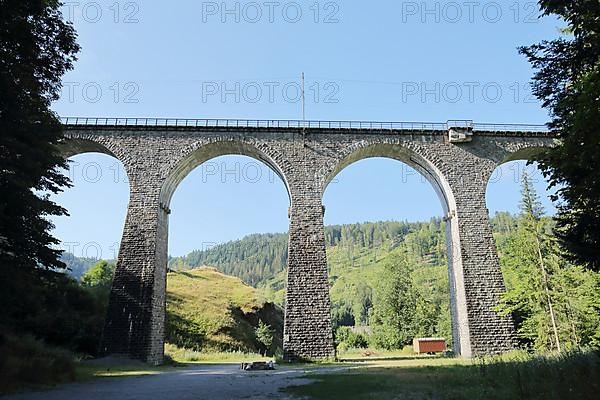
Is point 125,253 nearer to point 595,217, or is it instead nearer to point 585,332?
point 595,217

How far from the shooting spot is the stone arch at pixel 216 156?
76.5ft

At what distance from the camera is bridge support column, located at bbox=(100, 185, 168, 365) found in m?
20.1

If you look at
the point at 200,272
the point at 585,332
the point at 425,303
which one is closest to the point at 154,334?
the point at 585,332

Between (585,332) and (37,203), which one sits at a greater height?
(37,203)

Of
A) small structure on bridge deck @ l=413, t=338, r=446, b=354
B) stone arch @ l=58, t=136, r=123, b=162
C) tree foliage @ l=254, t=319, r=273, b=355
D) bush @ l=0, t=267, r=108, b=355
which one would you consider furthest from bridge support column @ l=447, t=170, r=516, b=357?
tree foliage @ l=254, t=319, r=273, b=355

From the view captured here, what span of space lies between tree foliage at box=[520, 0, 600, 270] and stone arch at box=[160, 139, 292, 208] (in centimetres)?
1452

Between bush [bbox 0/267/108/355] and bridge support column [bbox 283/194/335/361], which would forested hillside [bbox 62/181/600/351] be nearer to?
bridge support column [bbox 283/194/335/361]

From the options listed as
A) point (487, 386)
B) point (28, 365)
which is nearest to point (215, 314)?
point (28, 365)

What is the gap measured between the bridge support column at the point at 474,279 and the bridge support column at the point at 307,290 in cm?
673

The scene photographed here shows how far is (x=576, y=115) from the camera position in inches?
289

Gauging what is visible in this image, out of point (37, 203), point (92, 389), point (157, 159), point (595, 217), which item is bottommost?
point (92, 389)

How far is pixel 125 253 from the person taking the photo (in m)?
21.6

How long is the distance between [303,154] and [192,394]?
1632cm

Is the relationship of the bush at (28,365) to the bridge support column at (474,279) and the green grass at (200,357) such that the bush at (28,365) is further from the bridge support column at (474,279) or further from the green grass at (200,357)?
the bridge support column at (474,279)
